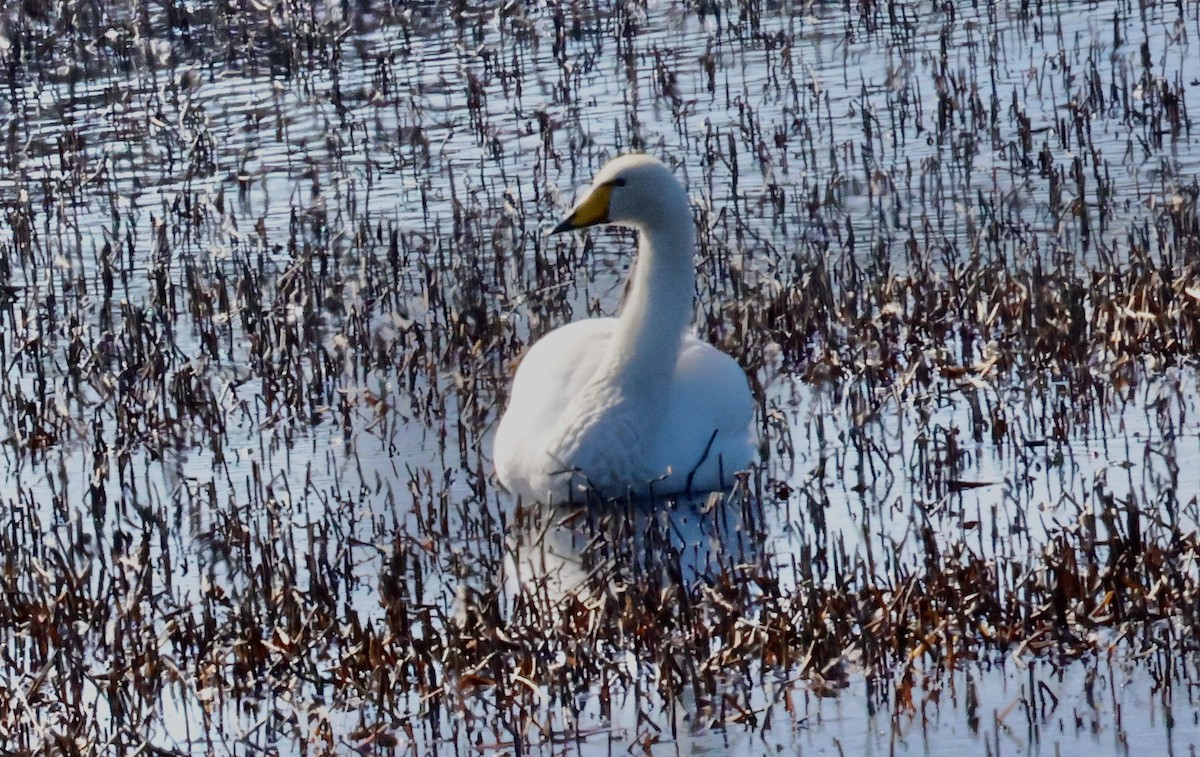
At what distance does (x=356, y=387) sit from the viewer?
26.0 feet

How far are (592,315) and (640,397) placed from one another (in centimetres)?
227

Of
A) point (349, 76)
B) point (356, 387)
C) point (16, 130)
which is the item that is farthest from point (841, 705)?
point (349, 76)

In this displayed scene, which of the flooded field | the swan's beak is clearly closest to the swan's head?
the swan's beak

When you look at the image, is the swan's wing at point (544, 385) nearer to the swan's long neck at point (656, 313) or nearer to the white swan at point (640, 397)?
the white swan at point (640, 397)

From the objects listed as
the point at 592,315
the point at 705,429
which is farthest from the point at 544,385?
the point at 592,315

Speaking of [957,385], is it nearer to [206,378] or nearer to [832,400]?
[832,400]

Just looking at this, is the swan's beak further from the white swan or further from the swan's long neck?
the swan's long neck

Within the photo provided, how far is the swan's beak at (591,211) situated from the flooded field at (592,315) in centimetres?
68

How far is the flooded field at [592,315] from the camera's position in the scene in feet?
15.5

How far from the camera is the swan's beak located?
700 cm

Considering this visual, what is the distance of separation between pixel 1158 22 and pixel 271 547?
970 cm

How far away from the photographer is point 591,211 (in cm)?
705

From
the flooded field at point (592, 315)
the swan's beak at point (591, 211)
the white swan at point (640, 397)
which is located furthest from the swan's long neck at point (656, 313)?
the flooded field at point (592, 315)

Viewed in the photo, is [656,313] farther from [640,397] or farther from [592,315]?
[592,315]
